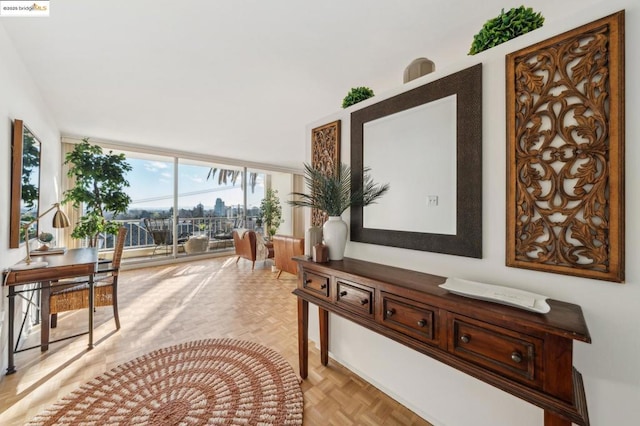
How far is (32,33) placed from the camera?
1.94 m

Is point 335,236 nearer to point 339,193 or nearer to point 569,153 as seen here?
point 339,193

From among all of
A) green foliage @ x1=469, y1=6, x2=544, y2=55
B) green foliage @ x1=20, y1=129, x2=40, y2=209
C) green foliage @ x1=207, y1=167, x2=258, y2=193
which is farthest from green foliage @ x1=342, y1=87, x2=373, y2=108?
green foliage @ x1=207, y1=167, x2=258, y2=193

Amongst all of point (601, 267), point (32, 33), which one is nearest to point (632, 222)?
point (601, 267)

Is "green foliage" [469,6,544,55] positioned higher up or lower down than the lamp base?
higher up

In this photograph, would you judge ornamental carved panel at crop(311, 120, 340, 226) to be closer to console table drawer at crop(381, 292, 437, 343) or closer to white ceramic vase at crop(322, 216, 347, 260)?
white ceramic vase at crop(322, 216, 347, 260)

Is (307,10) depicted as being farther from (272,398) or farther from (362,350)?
(272,398)

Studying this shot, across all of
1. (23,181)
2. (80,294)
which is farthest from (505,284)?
(23,181)

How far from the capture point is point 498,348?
93 centimetres

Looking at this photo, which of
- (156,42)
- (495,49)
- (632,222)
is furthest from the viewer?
(156,42)

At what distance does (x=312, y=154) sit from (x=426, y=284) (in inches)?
60.0

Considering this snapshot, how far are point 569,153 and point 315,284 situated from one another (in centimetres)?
148

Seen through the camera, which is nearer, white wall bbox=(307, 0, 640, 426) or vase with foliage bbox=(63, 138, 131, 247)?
white wall bbox=(307, 0, 640, 426)

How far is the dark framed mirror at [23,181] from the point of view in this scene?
6.81 feet

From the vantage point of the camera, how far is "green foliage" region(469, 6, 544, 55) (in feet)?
3.85
